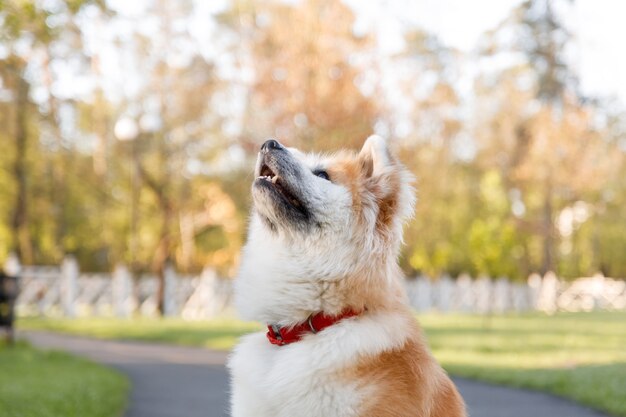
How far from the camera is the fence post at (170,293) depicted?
28.6m

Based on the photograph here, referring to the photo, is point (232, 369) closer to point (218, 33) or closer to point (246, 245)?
point (246, 245)

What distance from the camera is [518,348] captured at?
14844 millimetres

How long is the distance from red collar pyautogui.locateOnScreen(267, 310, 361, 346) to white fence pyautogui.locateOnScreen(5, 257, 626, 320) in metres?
17.8

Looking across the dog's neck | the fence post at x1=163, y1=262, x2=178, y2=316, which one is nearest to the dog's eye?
the dog's neck

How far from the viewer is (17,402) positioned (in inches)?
309

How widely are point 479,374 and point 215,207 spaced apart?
70.4 feet

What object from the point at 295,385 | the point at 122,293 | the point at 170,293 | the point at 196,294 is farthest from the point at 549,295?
the point at 295,385

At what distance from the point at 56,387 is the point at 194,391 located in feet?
5.71

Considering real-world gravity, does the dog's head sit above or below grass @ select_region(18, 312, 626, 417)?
above

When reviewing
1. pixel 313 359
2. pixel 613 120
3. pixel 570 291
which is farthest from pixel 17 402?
pixel 613 120

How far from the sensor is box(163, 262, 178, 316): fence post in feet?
93.7

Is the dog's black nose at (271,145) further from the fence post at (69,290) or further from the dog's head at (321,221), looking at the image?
the fence post at (69,290)

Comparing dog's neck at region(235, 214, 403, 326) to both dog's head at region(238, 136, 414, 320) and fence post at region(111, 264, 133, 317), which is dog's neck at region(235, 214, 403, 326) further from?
fence post at region(111, 264, 133, 317)

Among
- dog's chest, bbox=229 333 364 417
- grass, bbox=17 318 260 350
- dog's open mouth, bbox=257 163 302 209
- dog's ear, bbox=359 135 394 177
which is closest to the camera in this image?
dog's chest, bbox=229 333 364 417
